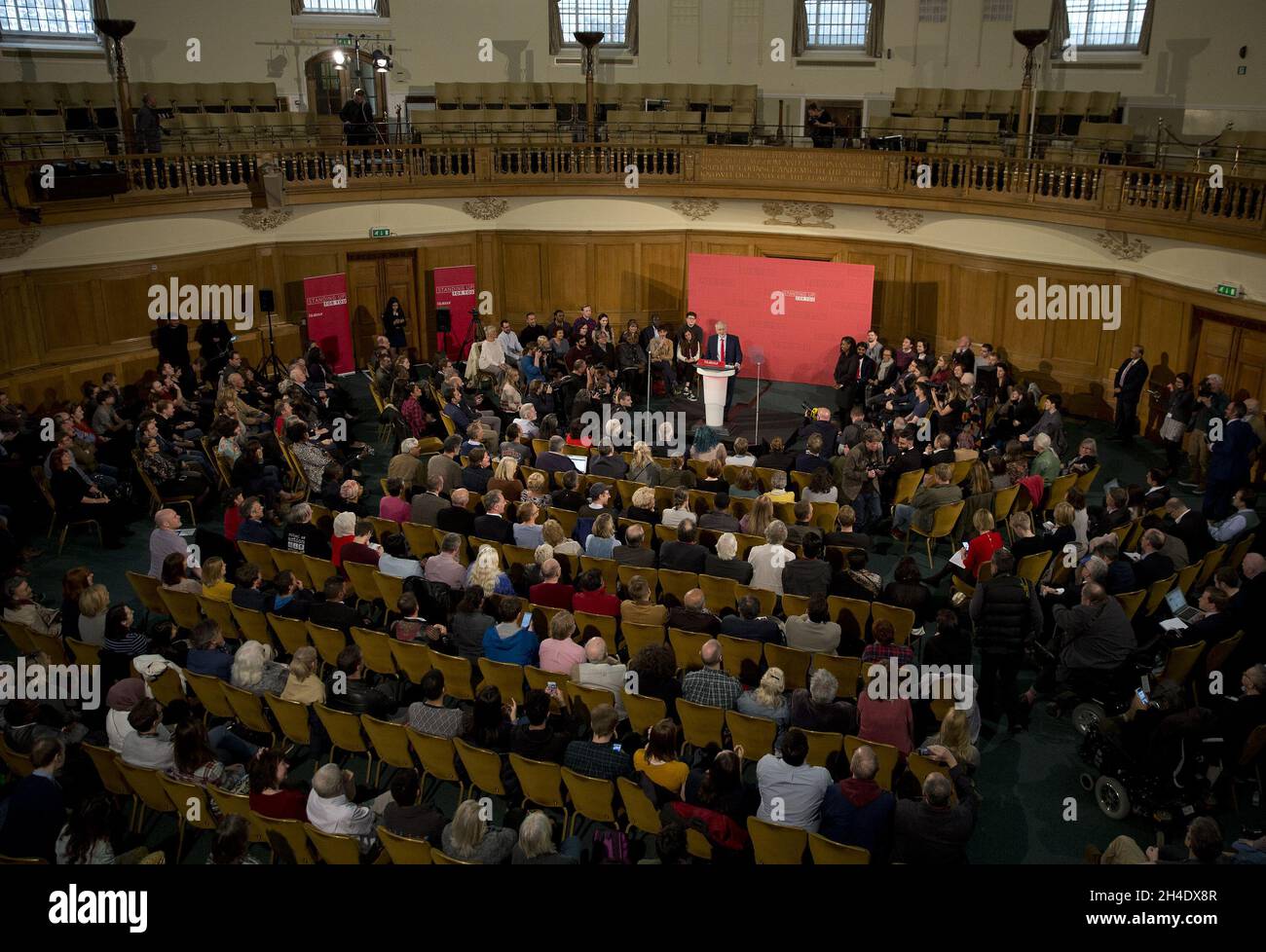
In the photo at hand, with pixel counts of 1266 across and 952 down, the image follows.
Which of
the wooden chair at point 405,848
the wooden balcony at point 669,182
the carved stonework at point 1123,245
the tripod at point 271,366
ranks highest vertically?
the wooden balcony at point 669,182

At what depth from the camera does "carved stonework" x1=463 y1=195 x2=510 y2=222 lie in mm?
19844

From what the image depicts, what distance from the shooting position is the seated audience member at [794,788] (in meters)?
6.60

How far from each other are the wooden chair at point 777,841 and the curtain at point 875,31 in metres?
18.3

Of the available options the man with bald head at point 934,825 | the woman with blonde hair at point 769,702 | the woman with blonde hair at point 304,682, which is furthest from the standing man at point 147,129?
the man with bald head at point 934,825

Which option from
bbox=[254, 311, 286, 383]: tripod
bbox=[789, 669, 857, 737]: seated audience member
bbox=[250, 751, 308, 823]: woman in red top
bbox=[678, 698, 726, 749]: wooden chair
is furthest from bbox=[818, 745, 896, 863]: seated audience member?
bbox=[254, 311, 286, 383]: tripod

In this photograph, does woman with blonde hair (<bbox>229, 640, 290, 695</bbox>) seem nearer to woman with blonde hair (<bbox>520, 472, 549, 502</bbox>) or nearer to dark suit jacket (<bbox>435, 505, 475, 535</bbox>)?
dark suit jacket (<bbox>435, 505, 475, 535</bbox>)

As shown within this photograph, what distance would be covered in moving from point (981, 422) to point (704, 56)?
10929mm

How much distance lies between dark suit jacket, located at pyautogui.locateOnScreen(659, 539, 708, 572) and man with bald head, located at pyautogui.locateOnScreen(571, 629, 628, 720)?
1851mm

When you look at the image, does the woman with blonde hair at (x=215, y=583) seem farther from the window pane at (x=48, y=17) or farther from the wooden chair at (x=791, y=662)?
the window pane at (x=48, y=17)

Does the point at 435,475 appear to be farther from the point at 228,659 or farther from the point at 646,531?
the point at 228,659

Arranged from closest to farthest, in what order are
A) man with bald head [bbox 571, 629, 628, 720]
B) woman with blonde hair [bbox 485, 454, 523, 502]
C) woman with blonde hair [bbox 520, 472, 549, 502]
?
man with bald head [bbox 571, 629, 628, 720], woman with blonde hair [bbox 520, 472, 549, 502], woman with blonde hair [bbox 485, 454, 523, 502]

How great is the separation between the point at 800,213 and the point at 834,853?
14.7 metres

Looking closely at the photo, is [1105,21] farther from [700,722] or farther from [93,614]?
[93,614]

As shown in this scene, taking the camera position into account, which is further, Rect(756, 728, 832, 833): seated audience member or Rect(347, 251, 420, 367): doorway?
Rect(347, 251, 420, 367): doorway
